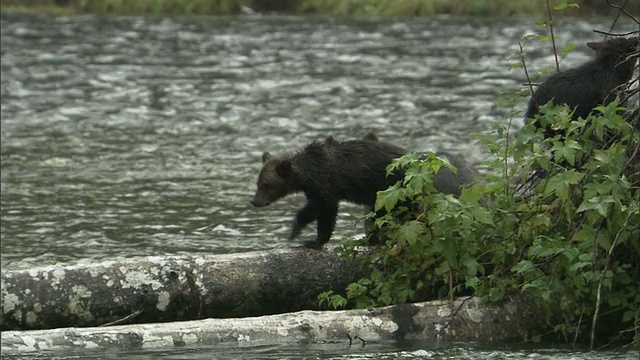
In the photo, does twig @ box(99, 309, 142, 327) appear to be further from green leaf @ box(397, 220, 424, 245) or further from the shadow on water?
green leaf @ box(397, 220, 424, 245)

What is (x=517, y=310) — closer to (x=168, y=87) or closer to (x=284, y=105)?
(x=284, y=105)

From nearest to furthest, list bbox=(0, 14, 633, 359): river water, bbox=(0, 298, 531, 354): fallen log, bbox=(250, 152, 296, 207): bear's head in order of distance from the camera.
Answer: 1. bbox=(0, 298, 531, 354): fallen log
2. bbox=(250, 152, 296, 207): bear's head
3. bbox=(0, 14, 633, 359): river water

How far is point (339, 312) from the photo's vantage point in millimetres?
7719

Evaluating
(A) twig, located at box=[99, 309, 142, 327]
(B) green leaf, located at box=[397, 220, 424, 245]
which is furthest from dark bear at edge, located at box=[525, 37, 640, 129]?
(A) twig, located at box=[99, 309, 142, 327]

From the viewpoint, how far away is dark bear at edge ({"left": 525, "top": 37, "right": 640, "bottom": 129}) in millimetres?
9555

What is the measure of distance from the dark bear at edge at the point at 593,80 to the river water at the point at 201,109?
147 cm

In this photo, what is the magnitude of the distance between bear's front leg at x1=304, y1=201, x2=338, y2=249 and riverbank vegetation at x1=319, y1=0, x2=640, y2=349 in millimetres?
426

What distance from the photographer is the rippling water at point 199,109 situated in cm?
1256

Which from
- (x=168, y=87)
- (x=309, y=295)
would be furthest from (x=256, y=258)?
(x=168, y=87)

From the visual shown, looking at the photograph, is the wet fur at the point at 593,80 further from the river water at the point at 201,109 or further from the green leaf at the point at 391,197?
the green leaf at the point at 391,197

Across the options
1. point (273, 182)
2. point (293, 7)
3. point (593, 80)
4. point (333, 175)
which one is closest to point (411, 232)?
point (333, 175)

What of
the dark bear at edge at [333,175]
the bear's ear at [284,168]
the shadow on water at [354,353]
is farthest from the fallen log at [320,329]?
the bear's ear at [284,168]

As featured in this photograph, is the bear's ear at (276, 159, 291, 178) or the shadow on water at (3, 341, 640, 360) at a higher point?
the bear's ear at (276, 159, 291, 178)

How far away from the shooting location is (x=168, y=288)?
8.12 meters
